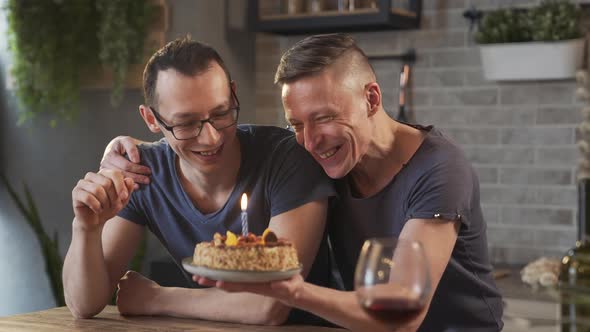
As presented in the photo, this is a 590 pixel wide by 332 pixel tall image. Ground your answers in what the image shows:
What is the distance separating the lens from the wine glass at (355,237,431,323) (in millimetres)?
1272

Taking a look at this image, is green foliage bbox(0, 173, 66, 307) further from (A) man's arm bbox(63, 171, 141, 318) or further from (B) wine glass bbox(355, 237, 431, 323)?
(B) wine glass bbox(355, 237, 431, 323)

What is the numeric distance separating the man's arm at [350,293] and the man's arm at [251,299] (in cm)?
22

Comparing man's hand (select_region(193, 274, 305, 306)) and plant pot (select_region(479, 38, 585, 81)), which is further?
plant pot (select_region(479, 38, 585, 81))

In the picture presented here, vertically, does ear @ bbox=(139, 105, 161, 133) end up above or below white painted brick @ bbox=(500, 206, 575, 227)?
above

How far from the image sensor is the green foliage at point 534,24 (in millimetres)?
3508

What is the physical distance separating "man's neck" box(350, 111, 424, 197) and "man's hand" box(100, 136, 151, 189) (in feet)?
1.83

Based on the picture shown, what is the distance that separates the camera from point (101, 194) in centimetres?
198

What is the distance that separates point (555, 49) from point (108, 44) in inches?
71.9

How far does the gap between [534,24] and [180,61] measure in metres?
1.93

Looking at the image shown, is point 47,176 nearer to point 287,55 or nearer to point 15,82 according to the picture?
point 15,82

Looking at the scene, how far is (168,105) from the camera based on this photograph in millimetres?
2068

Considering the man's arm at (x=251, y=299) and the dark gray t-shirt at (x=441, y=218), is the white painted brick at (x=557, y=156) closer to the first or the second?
the dark gray t-shirt at (x=441, y=218)

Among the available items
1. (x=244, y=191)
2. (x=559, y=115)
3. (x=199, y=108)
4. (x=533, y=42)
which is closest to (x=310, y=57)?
(x=199, y=108)

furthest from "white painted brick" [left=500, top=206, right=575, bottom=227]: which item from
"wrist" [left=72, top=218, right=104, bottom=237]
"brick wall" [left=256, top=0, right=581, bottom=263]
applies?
"wrist" [left=72, top=218, right=104, bottom=237]
